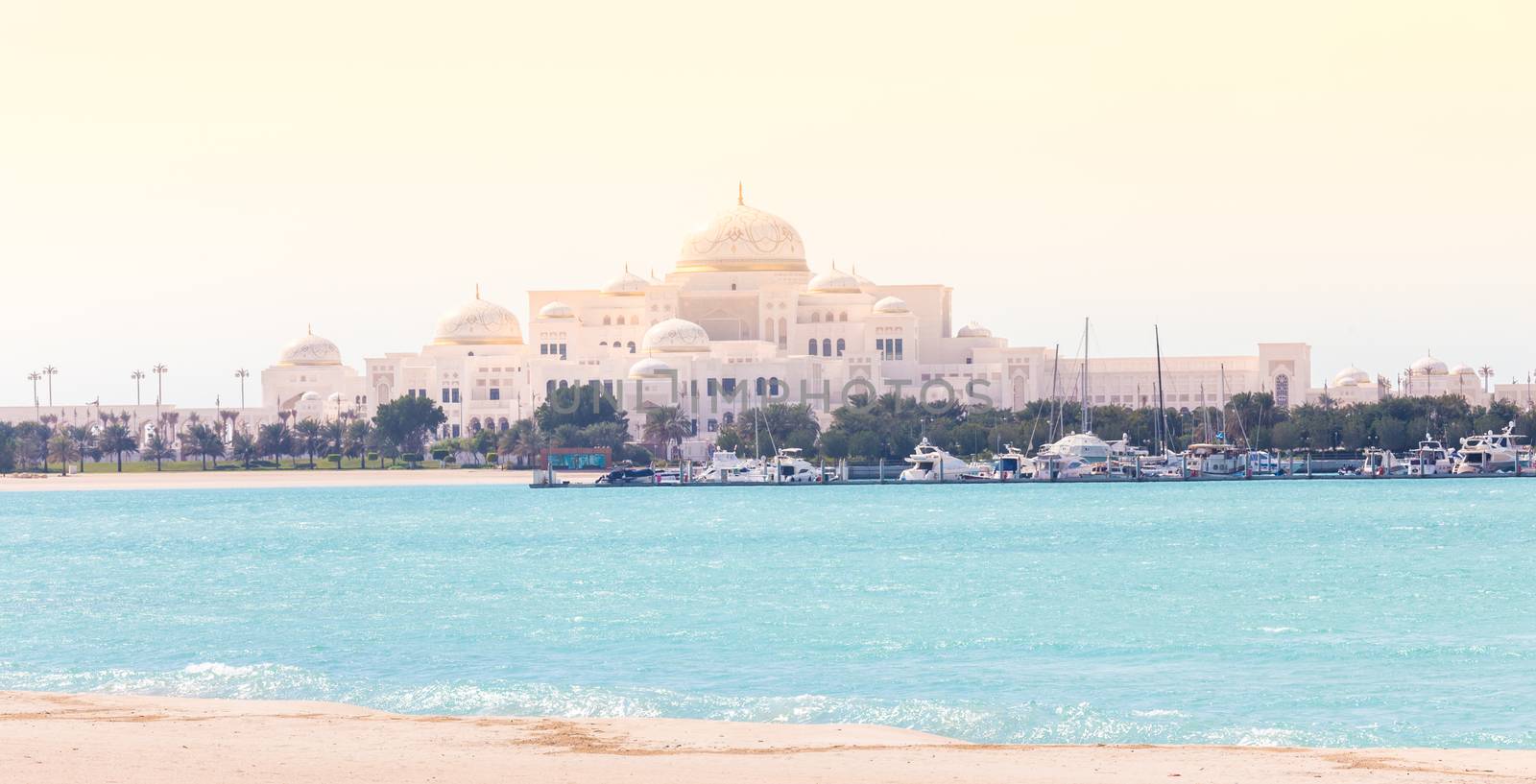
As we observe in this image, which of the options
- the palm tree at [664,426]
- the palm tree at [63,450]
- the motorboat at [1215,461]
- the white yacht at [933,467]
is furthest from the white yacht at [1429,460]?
the palm tree at [63,450]

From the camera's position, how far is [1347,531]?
62.3 m

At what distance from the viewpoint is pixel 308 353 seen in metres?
144

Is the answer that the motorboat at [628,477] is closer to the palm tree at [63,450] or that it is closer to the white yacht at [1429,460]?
the white yacht at [1429,460]

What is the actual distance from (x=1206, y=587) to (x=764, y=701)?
60.3 ft

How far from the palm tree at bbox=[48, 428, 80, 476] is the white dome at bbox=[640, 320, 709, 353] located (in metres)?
31.2

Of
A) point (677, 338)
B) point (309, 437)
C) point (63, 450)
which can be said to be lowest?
point (63, 450)

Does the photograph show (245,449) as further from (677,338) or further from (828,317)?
(828,317)

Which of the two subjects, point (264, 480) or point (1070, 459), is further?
point (264, 480)

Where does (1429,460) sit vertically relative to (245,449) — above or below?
below

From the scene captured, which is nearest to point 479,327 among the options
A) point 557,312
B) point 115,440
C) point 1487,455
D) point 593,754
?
point 557,312

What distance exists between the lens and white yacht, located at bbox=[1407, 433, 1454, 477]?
339 ft

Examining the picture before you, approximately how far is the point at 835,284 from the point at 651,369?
15605mm

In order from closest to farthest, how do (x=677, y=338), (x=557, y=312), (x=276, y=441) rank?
(x=276, y=441) < (x=677, y=338) < (x=557, y=312)

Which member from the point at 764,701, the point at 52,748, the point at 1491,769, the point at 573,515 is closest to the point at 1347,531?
the point at 573,515
